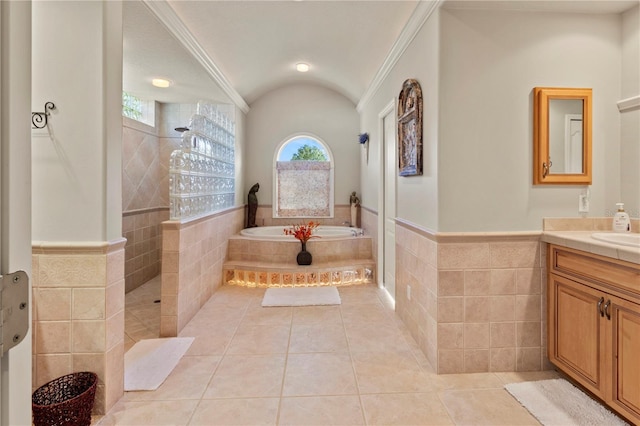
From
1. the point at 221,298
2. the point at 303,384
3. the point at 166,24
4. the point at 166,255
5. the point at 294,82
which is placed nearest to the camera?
the point at 303,384

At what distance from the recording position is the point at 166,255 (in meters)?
2.80

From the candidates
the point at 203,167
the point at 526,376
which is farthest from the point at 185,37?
the point at 526,376

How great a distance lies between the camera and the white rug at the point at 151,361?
6.79 feet

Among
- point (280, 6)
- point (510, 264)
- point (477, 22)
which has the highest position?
point (280, 6)

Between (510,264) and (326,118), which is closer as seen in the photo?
(510,264)

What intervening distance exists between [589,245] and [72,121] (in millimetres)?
2749

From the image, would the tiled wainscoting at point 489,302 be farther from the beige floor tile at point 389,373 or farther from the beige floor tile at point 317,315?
the beige floor tile at point 317,315

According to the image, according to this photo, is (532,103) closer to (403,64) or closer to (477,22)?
(477,22)

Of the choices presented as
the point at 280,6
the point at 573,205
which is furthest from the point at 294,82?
the point at 573,205

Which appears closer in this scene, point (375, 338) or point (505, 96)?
point (505, 96)

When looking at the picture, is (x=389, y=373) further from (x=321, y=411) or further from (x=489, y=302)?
(x=489, y=302)

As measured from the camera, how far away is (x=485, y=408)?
72.0 inches

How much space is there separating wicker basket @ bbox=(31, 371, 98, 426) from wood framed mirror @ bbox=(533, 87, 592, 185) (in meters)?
2.78

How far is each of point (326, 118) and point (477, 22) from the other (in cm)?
349
